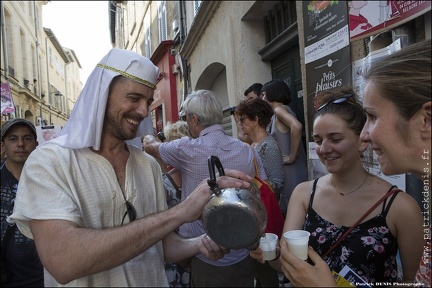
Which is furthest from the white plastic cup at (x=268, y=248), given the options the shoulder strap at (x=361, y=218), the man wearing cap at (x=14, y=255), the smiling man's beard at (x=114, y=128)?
the man wearing cap at (x=14, y=255)

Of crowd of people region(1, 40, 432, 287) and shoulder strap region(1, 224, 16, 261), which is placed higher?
crowd of people region(1, 40, 432, 287)

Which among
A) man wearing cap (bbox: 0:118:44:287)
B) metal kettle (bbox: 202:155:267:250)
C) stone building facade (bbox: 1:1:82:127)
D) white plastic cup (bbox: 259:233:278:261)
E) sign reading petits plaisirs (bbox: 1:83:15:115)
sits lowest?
man wearing cap (bbox: 0:118:44:287)

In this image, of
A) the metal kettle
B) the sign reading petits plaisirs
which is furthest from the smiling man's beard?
the sign reading petits plaisirs

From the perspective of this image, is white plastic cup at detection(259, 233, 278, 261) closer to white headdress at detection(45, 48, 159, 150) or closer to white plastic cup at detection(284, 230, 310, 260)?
white plastic cup at detection(284, 230, 310, 260)

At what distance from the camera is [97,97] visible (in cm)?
142

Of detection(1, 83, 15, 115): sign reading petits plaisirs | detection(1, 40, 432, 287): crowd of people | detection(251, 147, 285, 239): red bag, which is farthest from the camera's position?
detection(1, 83, 15, 115): sign reading petits plaisirs

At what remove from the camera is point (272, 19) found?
5.06m

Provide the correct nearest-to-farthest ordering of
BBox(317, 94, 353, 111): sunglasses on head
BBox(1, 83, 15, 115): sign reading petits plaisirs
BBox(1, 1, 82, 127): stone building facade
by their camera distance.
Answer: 1. BBox(317, 94, 353, 111): sunglasses on head
2. BBox(1, 83, 15, 115): sign reading petits plaisirs
3. BBox(1, 1, 82, 127): stone building facade

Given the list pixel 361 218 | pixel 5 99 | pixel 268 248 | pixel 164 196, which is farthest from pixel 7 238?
pixel 5 99

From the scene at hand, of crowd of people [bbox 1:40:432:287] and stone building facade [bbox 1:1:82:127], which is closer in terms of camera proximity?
crowd of people [bbox 1:40:432:287]

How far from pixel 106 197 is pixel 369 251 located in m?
1.12

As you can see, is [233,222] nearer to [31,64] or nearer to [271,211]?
[271,211]

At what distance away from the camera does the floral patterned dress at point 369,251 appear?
4.70 feet

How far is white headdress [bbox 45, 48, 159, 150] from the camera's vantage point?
1.36 metres
